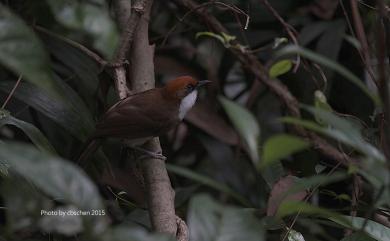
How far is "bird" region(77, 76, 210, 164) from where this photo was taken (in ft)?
9.43

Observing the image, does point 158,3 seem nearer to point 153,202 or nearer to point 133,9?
point 133,9

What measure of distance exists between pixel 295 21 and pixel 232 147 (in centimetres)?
95

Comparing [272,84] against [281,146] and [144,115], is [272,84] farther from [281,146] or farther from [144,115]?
[281,146]

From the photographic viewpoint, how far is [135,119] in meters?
3.23

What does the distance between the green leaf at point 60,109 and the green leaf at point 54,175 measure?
1637mm

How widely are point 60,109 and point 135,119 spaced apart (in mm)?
590

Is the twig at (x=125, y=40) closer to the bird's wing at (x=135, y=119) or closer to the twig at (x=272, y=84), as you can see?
the bird's wing at (x=135, y=119)

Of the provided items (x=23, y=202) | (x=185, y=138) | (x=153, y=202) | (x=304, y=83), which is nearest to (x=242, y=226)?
(x=23, y=202)

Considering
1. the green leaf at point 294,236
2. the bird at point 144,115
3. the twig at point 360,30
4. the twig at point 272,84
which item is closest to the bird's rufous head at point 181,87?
the bird at point 144,115

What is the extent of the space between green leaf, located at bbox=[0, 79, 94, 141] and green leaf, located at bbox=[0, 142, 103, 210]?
1.64 m

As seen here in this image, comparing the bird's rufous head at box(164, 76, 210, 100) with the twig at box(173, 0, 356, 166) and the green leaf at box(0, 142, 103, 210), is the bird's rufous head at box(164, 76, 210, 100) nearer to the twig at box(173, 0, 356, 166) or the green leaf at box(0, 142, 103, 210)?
the twig at box(173, 0, 356, 166)

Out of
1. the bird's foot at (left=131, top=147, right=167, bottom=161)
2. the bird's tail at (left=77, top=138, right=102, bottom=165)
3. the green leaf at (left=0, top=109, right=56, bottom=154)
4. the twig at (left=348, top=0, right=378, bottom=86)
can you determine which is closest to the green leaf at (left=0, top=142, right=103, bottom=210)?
the twig at (left=348, top=0, right=378, bottom=86)

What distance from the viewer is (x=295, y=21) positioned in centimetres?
436

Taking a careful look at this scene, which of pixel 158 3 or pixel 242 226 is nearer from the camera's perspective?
pixel 242 226
